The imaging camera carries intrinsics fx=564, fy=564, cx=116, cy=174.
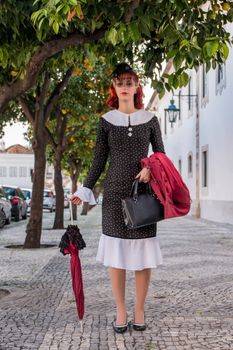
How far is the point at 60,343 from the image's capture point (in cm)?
404

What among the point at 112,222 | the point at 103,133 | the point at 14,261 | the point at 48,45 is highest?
the point at 48,45

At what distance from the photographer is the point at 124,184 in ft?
13.5

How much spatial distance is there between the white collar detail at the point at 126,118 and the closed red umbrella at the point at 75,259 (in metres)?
0.86

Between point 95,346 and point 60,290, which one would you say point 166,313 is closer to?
point 95,346

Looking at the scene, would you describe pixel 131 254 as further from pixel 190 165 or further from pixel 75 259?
pixel 190 165

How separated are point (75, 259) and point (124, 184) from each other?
0.67m

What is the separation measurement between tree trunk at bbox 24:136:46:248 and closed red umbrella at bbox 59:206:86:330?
731 centimetres

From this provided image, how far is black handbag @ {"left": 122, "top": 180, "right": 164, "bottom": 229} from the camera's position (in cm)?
389

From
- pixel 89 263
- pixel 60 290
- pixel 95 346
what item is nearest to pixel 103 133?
pixel 95 346

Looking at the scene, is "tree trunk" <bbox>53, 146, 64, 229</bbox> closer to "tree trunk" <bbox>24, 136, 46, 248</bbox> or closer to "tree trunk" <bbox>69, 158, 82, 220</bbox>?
"tree trunk" <bbox>24, 136, 46, 248</bbox>

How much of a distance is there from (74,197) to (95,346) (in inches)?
42.4

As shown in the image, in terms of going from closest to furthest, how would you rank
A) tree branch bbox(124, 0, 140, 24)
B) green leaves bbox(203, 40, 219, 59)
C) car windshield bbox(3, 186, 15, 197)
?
green leaves bbox(203, 40, 219, 59)
tree branch bbox(124, 0, 140, 24)
car windshield bbox(3, 186, 15, 197)

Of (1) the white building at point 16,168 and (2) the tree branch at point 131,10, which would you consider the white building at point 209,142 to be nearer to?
(2) the tree branch at point 131,10

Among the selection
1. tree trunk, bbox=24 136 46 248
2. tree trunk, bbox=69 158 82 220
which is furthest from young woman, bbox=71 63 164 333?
tree trunk, bbox=69 158 82 220
